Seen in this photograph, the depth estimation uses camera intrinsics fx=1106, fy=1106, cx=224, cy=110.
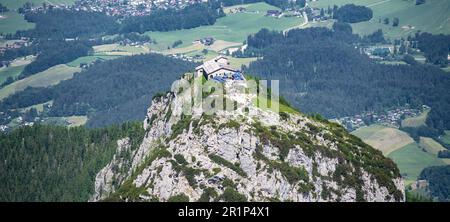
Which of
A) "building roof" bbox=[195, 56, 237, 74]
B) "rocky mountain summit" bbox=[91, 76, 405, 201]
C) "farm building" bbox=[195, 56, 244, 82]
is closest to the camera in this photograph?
"rocky mountain summit" bbox=[91, 76, 405, 201]

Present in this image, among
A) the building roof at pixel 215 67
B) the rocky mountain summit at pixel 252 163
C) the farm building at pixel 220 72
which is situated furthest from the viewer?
the building roof at pixel 215 67

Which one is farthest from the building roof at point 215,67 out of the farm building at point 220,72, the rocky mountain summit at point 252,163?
the rocky mountain summit at point 252,163

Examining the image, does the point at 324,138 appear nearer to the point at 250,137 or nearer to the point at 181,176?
the point at 250,137

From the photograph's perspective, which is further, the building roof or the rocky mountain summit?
the building roof

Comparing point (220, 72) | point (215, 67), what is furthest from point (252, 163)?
point (215, 67)

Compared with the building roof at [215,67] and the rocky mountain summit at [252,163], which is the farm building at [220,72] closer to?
the building roof at [215,67]

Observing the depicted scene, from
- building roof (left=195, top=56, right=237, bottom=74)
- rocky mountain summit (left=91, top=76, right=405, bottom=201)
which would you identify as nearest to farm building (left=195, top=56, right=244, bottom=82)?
building roof (left=195, top=56, right=237, bottom=74)

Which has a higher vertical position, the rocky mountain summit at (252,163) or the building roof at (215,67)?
the building roof at (215,67)

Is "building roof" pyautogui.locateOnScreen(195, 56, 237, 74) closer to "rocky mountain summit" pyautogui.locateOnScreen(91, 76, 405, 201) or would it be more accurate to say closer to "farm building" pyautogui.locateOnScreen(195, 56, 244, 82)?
"farm building" pyautogui.locateOnScreen(195, 56, 244, 82)
